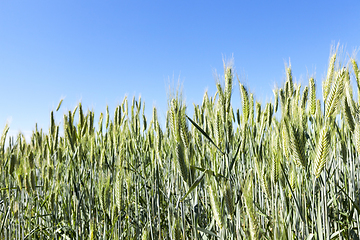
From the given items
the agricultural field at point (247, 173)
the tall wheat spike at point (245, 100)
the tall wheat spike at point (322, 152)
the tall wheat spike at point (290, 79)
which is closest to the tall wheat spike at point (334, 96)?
the agricultural field at point (247, 173)

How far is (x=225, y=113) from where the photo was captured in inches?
46.9

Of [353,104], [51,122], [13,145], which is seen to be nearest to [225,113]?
[353,104]

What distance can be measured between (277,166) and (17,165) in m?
1.73

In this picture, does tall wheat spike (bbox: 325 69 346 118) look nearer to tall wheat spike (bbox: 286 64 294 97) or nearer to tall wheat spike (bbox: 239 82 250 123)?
tall wheat spike (bbox: 239 82 250 123)

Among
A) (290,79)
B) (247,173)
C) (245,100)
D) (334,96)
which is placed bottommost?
(247,173)

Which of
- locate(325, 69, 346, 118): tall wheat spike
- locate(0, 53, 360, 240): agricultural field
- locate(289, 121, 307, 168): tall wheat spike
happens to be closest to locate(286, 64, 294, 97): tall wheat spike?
locate(0, 53, 360, 240): agricultural field

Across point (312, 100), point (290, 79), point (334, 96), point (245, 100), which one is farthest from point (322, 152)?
point (290, 79)

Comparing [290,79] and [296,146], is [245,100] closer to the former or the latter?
[296,146]

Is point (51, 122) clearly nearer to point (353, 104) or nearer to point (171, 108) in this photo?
point (171, 108)

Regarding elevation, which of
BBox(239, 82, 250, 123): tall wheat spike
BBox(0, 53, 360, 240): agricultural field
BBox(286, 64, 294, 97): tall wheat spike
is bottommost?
BBox(0, 53, 360, 240): agricultural field

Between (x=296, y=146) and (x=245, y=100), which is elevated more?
(x=245, y=100)

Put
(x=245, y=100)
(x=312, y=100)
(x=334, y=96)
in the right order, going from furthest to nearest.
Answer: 1. (x=312, y=100)
2. (x=245, y=100)
3. (x=334, y=96)

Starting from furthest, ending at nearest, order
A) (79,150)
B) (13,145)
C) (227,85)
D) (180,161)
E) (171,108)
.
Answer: (13,145)
(79,150)
(227,85)
(171,108)
(180,161)

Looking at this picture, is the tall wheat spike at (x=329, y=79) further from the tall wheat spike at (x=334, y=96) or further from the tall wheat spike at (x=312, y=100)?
the tall wheat spike at (x=312, y=100)
